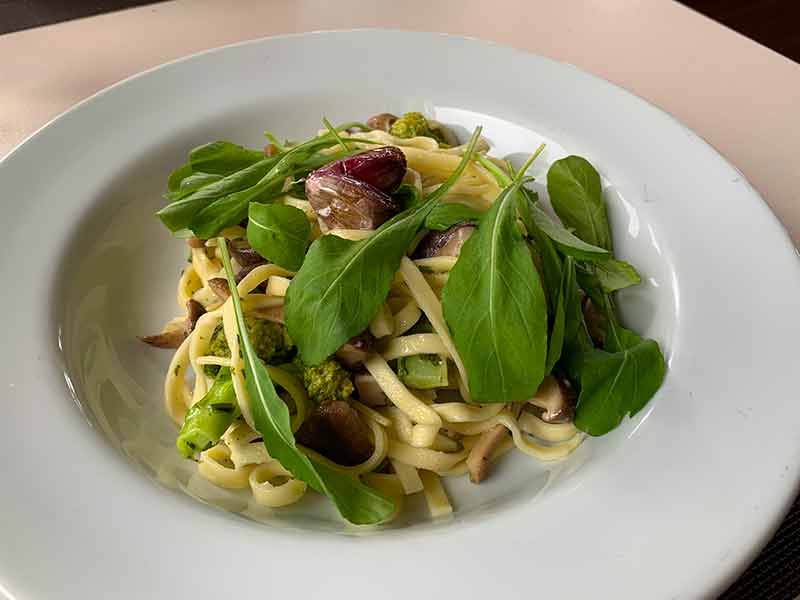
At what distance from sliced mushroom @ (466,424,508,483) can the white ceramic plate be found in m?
0.04

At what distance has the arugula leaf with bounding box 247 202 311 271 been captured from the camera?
6.35 feet

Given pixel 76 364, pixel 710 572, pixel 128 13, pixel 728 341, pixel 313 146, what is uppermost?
pixel 128 13

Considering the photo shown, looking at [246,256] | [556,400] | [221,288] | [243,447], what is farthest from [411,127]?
[243,447]

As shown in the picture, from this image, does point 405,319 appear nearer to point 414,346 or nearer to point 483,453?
point 414,346

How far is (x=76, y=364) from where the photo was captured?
1.98 metres

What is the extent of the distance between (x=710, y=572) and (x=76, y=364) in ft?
4.87

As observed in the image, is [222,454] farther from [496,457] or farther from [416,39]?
[416,39]

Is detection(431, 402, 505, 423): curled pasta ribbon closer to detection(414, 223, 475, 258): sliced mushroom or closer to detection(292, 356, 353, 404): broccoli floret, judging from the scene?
detection(292, 356, 353, 404): broccoli floret

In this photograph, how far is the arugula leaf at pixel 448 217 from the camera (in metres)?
2.02

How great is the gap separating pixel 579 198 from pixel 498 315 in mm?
662

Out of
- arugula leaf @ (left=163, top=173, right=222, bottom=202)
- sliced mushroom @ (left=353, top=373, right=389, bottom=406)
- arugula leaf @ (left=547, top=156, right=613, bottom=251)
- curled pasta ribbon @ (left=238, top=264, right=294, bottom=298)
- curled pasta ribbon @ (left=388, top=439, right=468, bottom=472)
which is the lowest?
curled pasta ribbon @ (left=388, top=439, right=468, bottom=472)

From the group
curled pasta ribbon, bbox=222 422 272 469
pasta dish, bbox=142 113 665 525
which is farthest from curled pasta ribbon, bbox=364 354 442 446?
curled pasta ribbon, bbox=222 422 272 469

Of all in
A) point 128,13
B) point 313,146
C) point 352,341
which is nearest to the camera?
point 352,341

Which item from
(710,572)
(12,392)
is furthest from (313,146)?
(710,572)
